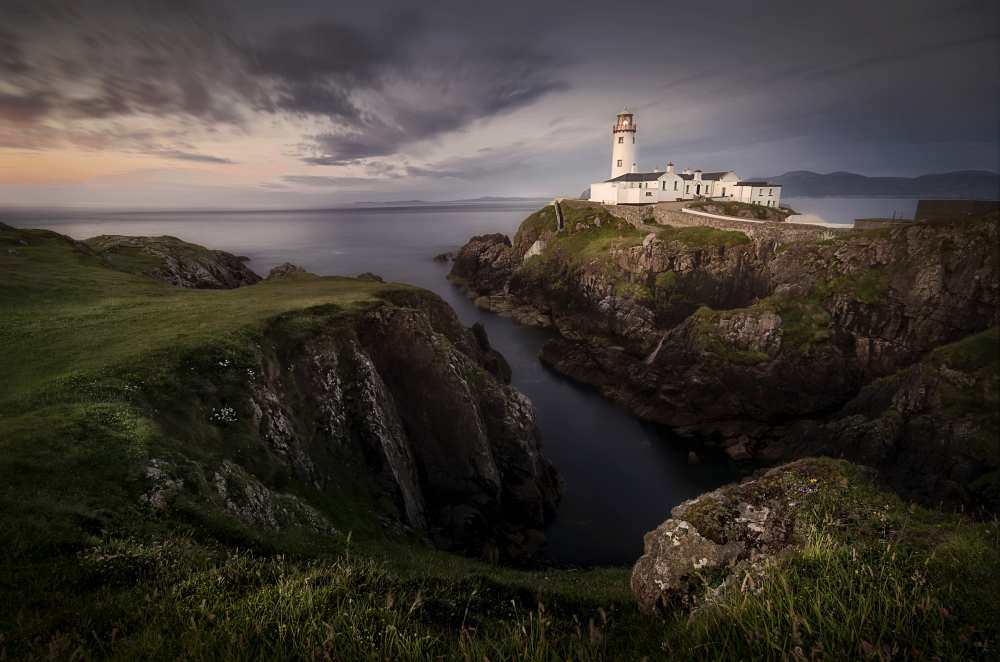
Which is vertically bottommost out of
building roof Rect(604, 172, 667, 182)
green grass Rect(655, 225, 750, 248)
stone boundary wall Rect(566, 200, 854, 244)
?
green grass Rect(655, 225, 750, 248)

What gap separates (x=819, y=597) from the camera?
16.8 feet

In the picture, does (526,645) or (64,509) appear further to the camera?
(64,509)

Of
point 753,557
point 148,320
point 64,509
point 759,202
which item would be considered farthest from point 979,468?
point 759,202

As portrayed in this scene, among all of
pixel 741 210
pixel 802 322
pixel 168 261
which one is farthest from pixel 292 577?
pixel 741 210

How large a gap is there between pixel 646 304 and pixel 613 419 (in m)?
26.4

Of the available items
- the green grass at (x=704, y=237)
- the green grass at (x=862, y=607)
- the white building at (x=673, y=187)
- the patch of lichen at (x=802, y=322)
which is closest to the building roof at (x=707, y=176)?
the white building at (x=673, y=187)

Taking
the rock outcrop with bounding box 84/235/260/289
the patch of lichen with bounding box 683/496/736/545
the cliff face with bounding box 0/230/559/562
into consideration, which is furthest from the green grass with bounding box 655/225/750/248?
the rock outcrop with bounding box 84/235/260/289

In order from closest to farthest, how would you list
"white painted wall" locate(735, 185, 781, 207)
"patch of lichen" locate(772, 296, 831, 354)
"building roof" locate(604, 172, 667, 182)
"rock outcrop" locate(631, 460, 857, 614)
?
"rock outcrop" locate(631, 460, 857, 614) < "patch of lichen" locate(772, 296, 831, 354) < "white painted wall" locate(735, 185, 781, 207) < "building roof" locate(604, 172, 667, 182)

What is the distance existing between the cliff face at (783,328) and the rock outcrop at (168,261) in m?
49.6

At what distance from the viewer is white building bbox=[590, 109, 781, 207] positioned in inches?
4001

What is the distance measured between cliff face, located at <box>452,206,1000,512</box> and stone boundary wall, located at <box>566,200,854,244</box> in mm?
1382

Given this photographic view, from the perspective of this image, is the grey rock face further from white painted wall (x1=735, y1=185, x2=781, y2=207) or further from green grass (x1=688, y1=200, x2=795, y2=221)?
white painted wall (x1=735, y1=185, x2=781, y2=207)

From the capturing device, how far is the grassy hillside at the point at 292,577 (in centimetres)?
504

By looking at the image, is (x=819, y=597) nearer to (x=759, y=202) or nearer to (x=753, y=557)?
(x=753, y=557)
